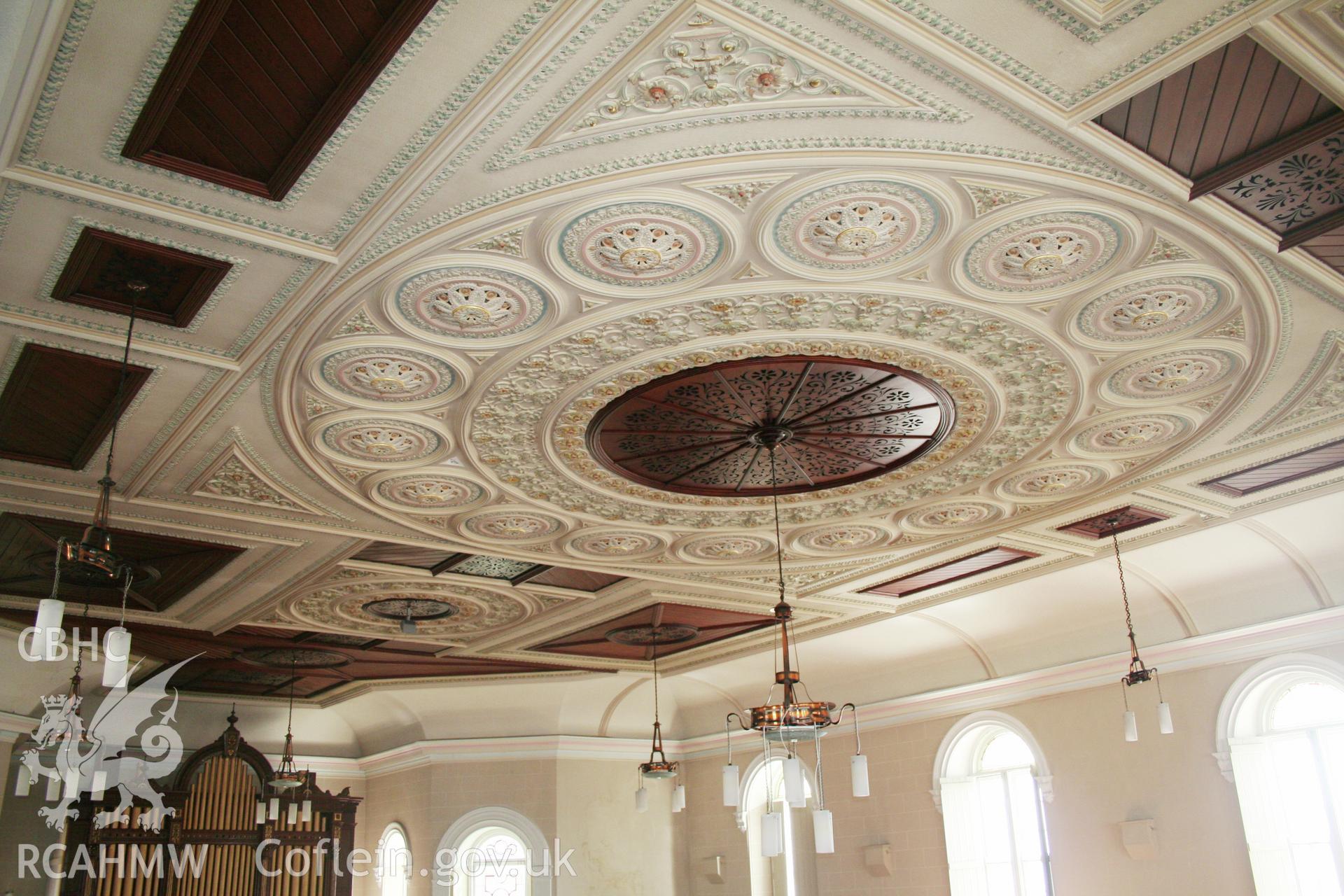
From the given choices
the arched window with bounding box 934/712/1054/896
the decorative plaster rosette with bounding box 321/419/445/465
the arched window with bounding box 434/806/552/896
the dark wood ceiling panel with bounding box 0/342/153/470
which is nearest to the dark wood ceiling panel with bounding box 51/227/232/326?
the dark wood ceiling panel with bounding box 0/342/153/470

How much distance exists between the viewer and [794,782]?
670 centimetres

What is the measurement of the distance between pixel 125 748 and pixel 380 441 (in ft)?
35.1

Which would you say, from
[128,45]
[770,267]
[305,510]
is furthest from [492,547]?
[128,45]

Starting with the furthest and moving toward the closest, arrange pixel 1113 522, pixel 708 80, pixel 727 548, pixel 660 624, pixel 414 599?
→ pixel 660 624, pixel 414 599, pixel 727 548, pixel 1113 522, pixel 708 80

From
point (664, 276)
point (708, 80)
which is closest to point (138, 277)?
point (664, 276)

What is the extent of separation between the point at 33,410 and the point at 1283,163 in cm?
709

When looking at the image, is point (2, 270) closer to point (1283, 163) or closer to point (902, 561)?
point (1283, 163)

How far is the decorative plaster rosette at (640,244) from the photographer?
503 centimetres

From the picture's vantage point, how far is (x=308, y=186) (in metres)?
4.60

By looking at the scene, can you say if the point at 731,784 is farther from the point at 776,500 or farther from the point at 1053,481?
the point at 1053,481

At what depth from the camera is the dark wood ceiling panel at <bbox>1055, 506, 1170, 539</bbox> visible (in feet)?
30.4

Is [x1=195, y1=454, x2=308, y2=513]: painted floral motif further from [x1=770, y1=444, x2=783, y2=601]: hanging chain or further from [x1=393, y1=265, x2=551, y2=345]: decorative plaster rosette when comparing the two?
[x1=770, y1=444, x2=783, y2=601]: hanging chain

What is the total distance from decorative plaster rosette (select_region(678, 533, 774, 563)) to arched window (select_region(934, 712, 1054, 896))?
444 centimetres

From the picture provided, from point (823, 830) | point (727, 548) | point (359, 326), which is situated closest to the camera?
point (359, 326)
